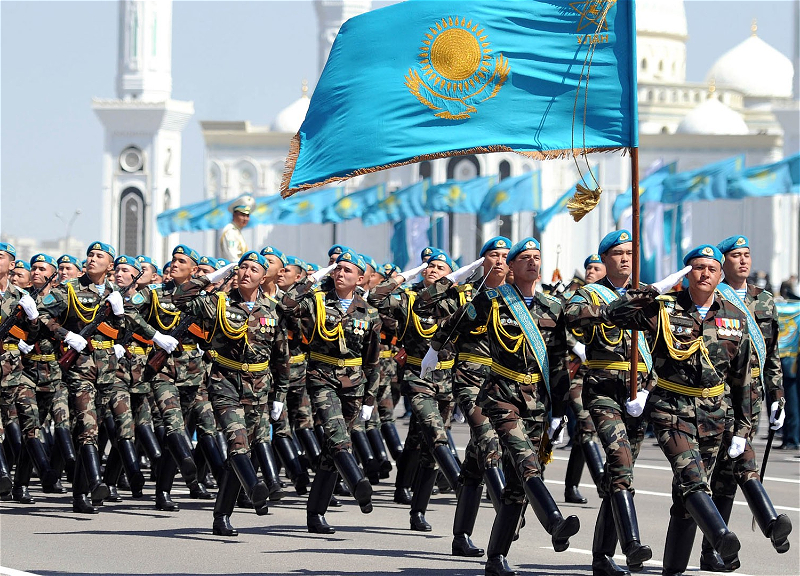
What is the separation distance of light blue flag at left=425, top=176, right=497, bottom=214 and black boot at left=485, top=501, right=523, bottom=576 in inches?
1449

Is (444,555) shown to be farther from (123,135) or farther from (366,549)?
(123,135)

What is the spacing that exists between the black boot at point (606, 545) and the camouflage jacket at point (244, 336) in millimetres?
2922

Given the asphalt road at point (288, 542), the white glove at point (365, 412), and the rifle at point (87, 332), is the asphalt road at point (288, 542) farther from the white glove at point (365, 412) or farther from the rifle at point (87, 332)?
the rifle at point (87, 332)

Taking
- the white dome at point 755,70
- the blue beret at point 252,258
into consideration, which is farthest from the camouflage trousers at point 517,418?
the white dome at point 755,70

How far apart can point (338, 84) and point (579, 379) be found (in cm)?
379

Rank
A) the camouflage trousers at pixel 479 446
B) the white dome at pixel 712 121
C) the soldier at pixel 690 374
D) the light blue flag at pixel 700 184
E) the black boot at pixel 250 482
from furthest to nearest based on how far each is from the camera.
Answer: the white dome at pixel 712 121 < the light blue flag at pixel 700 184 < the black boot at pixel 250 482 < the camouflage trousers at pixel 479 446 < the soldier at pixel 690 374

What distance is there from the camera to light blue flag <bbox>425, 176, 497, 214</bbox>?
46.2m

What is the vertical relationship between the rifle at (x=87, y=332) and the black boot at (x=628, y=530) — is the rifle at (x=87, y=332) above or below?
above

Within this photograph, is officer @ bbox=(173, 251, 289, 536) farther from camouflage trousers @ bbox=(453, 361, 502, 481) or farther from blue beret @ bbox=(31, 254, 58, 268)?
blue beret @ bbox=(31, 254, 58, 268)

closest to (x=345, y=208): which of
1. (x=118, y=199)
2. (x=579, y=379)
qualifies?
(x=579, y=379)

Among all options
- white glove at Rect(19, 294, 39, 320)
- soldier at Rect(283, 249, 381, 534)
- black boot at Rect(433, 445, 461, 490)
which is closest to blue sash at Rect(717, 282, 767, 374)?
black boot at Rect(433, 445, 461, 490)

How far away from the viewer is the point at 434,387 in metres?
Result: 11.9

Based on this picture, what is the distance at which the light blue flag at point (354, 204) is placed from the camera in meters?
46.8

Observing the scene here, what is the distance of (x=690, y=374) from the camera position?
29.4ft
